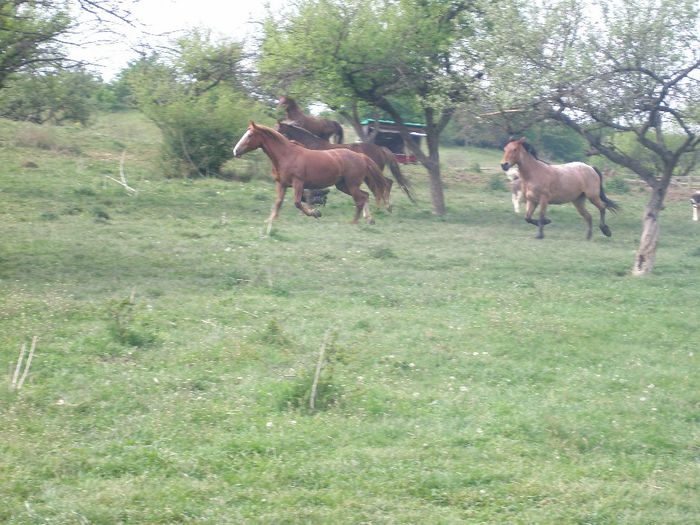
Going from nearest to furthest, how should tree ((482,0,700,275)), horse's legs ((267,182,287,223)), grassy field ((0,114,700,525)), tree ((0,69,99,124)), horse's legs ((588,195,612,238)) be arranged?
grassy field ((0,114,700,525))
tree ((482,0,700,275))
horse's legs ((267,182,287,223))
horse's legs ((588,195,612,238))
tree ((0,69,99,124))

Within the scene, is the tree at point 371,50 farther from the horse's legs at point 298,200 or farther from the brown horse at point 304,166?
the horse's legs at point 298,200

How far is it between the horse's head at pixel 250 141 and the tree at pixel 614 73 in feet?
16.4

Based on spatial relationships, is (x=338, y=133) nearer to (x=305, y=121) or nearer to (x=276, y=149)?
(x=305, y=121)

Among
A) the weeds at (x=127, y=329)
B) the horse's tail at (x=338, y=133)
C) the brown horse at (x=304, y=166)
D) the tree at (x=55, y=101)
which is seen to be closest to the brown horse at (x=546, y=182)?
the brown horse at (x=304, y=166)

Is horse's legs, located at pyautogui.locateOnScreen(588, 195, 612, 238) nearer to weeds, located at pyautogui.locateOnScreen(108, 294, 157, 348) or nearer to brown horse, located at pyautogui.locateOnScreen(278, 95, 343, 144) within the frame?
brown horse, located at pyautogui.locateOnScreen(278, 95, 343, 144)

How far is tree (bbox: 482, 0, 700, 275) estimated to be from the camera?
1366 cm

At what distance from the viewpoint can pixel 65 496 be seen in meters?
5.36

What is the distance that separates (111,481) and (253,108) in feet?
66.5

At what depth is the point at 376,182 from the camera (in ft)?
65.6

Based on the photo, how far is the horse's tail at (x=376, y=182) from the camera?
1970 cm

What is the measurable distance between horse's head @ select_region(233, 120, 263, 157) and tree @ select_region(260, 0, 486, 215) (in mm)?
3773

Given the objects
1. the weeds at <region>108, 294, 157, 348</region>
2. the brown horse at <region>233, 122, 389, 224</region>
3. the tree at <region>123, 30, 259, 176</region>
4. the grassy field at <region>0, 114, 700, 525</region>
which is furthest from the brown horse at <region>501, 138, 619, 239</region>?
the weeds at <region>108, 294, 157, 348</region>

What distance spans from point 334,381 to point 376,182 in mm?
12592

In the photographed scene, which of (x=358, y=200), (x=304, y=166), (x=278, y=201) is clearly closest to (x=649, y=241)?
(x=358, y=200)
